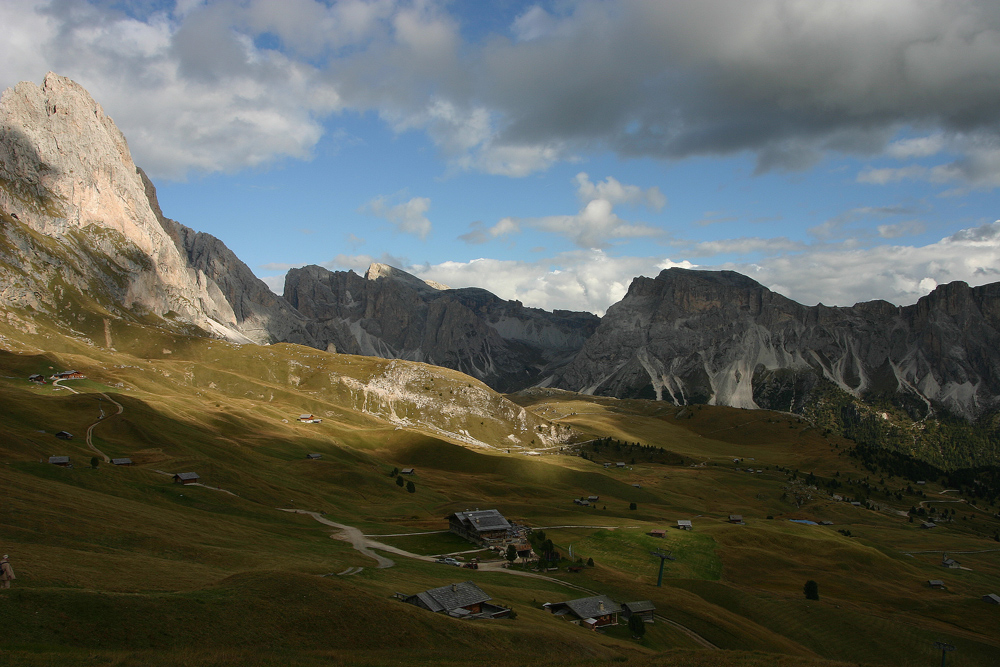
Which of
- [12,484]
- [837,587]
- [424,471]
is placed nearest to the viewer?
[12,484]

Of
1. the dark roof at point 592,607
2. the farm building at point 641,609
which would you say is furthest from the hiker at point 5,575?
the farm building at point 641,609

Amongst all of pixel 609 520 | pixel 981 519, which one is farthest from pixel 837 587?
pixel 981 519

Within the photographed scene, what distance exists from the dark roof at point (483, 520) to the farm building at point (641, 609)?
30.1 meters

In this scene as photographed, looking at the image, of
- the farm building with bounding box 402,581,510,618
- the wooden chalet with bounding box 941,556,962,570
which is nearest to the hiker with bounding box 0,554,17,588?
the farm building with bounding box 402,581,510,618

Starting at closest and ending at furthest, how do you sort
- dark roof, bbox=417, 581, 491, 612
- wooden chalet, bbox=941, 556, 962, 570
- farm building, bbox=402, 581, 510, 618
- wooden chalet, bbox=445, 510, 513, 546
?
farm building, bbox=402, 581, 510, 618
dark roof, bbox=417, 581, 491, 612
wooden chalet, bbox=445, 510, 513, 546
wooden chalet, bbox=941, 556, 962, 570

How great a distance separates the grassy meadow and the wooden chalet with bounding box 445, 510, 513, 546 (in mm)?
3267

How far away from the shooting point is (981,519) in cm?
17975

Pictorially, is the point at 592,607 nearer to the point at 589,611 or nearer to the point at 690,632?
the point at 589,611

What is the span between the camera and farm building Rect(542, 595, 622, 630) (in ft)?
185

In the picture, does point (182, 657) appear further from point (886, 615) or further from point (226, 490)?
point (886, 615)

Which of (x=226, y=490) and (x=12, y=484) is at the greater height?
(x=12, y=484)

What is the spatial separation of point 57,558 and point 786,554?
102 metres

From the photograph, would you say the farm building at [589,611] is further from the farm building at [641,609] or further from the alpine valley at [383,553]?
the alpine valley at [383,553]

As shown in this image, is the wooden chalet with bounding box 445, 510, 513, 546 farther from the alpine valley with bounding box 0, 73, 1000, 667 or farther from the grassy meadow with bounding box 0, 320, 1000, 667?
the grassy meadow with bounding box 0, 320, 1000, 667
